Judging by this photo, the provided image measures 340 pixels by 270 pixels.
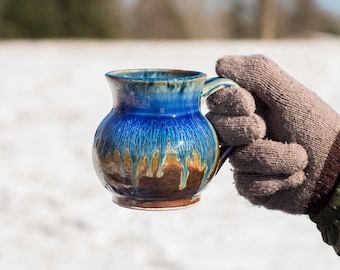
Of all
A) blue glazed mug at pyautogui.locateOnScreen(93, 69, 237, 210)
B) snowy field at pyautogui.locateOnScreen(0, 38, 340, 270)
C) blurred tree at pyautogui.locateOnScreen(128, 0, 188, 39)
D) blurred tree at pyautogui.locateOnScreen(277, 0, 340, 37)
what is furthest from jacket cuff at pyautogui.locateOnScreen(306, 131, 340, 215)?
blurred tree at pyautogui.locateOnScreen(277, 0, 340, 37)

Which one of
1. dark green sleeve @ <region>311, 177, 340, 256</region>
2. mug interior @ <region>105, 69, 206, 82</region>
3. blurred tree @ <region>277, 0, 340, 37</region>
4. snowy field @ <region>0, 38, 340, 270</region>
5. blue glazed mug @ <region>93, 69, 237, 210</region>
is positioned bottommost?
blurred tree @ <region>277, 0, 340, 37</region>

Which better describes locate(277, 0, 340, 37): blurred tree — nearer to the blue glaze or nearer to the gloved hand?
the gloved hand

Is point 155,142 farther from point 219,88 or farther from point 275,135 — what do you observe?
point 275,135

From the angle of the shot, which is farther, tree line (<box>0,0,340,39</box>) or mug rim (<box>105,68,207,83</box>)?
tree line (<box>0,0,340,39</box>)

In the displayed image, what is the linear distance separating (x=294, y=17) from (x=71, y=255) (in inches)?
693

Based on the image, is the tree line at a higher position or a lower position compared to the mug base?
lower

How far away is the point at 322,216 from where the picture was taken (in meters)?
2.00

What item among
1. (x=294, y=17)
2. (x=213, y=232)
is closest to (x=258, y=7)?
(x=294, y=17)

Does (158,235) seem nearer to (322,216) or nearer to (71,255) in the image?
(71,255)

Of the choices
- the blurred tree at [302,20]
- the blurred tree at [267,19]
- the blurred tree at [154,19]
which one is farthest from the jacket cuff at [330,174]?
the blurred tree at [302,20]

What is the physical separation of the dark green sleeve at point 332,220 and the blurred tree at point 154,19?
1738cm

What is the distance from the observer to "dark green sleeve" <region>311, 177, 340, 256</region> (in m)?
1.95

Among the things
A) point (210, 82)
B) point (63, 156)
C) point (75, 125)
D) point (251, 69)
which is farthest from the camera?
point (75, 125)

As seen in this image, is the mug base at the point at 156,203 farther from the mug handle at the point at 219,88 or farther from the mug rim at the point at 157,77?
the mug rim at the point at 157,77
